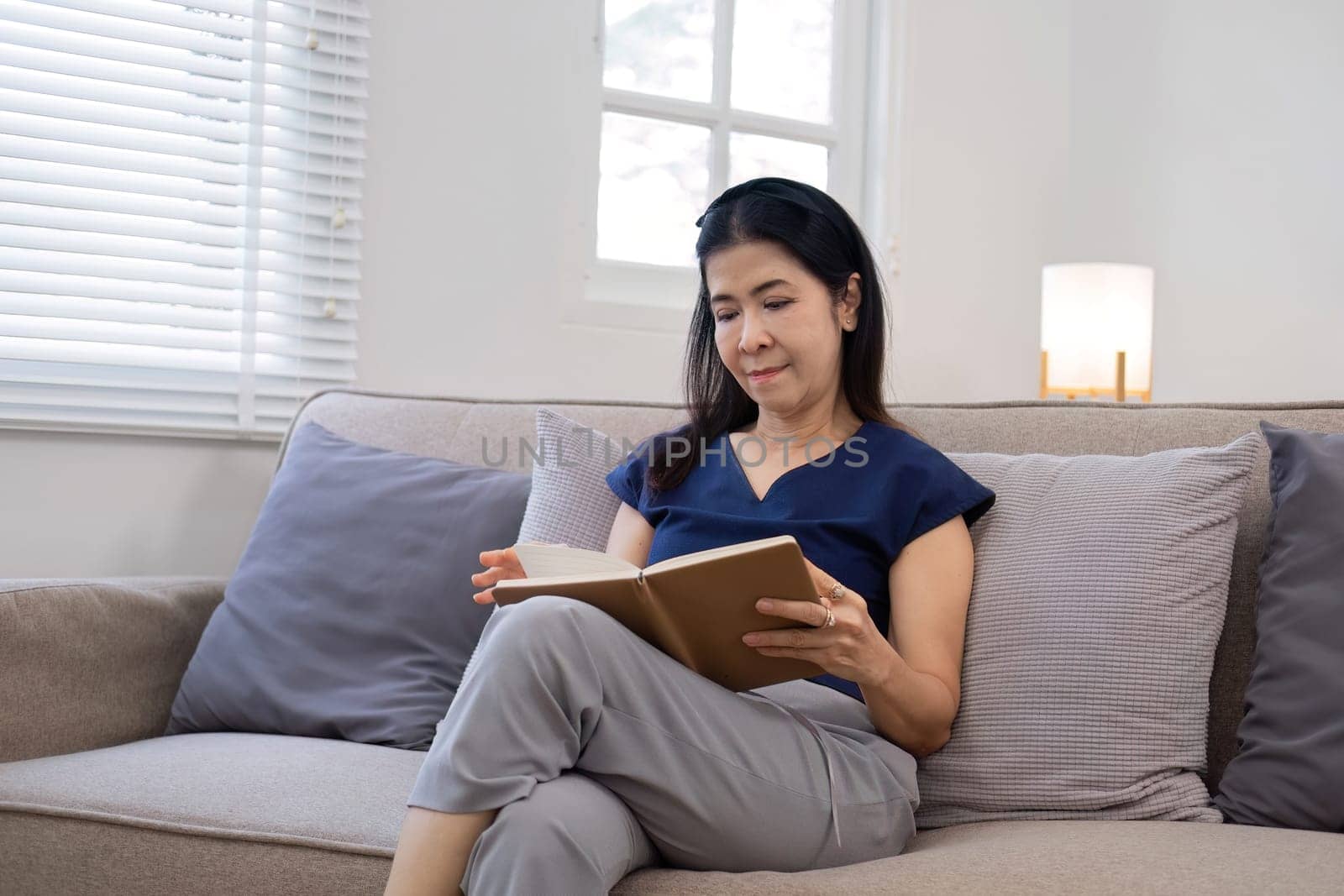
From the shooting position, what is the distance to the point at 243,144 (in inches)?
97.0

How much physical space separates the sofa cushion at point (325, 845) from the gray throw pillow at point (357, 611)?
0.15 m

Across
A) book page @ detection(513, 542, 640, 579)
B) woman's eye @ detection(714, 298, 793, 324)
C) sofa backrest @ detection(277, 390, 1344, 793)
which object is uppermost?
woman's eye @ detection(714, 298, 793, 324)

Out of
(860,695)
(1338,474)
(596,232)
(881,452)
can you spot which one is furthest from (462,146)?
(1338,474)

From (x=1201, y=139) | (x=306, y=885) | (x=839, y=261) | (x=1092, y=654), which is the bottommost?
(x=306, y=885)

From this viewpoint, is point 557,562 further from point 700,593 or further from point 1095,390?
point 1095,390

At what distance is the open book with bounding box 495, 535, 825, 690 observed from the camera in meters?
1.12

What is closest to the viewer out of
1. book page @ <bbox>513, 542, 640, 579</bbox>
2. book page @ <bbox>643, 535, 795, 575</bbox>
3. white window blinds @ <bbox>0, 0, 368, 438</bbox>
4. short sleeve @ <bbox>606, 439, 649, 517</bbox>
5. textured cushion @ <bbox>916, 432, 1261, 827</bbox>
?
book page @ <bbox>643, 535, 795, 575</bbox>

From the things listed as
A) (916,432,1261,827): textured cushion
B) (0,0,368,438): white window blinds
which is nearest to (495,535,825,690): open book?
(916,432,1261,827): textured cushion

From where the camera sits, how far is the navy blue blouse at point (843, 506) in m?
1.54

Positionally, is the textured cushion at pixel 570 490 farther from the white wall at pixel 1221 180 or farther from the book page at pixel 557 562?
the white wall at pixel 1221 180

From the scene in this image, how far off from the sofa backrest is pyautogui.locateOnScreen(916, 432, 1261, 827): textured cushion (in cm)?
9

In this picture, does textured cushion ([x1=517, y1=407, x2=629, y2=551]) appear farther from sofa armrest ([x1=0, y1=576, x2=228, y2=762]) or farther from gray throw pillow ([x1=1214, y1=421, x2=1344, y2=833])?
gray throw pillow ([x1=1214, y1=421, x2=1344, y2=833])

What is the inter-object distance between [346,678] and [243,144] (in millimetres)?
1211

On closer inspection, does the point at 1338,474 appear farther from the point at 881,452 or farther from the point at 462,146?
the point at 462,146
